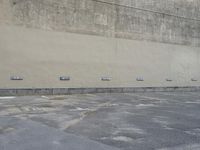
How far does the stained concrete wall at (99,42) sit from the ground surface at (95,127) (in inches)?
125

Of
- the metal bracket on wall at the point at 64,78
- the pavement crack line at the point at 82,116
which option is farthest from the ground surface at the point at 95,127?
the metal bracket on wall at the point at 64,78

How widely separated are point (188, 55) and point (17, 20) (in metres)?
12.0

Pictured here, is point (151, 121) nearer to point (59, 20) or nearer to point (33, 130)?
point (33, 130)

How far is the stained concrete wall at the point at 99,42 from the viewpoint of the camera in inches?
629

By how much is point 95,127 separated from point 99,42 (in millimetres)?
10176

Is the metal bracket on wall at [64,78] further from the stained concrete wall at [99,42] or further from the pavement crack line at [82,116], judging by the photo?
the pavement crack line at [82,116]

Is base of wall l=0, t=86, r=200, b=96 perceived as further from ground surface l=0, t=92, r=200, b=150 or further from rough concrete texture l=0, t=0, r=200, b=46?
rough concrete texture l=0, t=0, r=200, b=46

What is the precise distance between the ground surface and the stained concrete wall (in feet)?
10.5

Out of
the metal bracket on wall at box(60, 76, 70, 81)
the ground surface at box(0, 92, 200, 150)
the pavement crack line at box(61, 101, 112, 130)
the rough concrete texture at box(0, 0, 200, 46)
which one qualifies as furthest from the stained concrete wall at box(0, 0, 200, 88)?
the pavement crack line at box(61, 101, 112, 130)

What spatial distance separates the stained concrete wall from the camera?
52.4 feet

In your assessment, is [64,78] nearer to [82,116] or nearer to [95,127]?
[82,116]

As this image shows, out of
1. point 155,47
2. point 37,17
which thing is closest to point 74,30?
point 37,17

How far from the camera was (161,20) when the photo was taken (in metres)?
22.0

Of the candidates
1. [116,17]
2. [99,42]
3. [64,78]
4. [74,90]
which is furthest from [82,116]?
[116,17]
